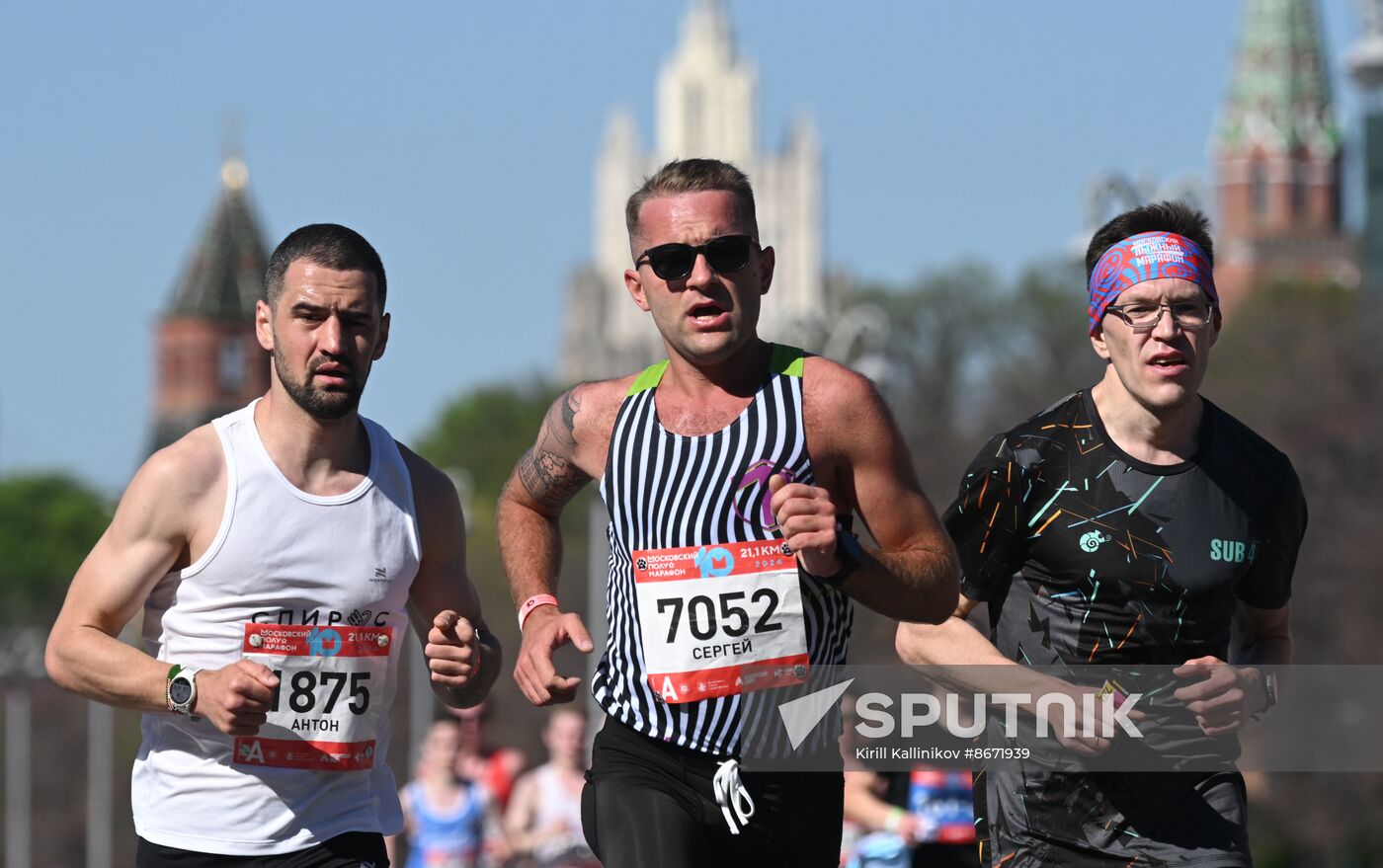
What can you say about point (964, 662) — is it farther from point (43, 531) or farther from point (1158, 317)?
point (43, 531)

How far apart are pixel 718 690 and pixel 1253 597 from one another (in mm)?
1454

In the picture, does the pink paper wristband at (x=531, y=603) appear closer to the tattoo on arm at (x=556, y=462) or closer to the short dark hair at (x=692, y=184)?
the tattoo on arm at (x=556, y=462)

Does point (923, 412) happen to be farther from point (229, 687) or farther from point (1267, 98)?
point (229, 687)

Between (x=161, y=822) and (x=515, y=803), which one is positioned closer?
(x=161, y=822)

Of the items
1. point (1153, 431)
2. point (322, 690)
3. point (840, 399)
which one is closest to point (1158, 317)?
point (1153, 431)

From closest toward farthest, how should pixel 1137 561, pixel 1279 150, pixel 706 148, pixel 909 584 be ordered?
pixel 909 584 < pixel 1137 561 < pixel 1279 150 < pixel 706 148

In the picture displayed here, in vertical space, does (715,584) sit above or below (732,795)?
above

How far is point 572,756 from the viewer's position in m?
13.4

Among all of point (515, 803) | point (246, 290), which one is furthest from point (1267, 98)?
point (515, 803)

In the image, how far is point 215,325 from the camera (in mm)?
141250

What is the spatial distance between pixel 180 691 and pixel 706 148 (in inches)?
6806

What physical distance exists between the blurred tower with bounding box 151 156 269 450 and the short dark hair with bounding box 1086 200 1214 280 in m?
116

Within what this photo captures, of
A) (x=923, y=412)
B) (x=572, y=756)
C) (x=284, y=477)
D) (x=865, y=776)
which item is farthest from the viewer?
(x=923, y=412)

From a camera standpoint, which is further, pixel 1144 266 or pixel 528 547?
pixel 528 547
